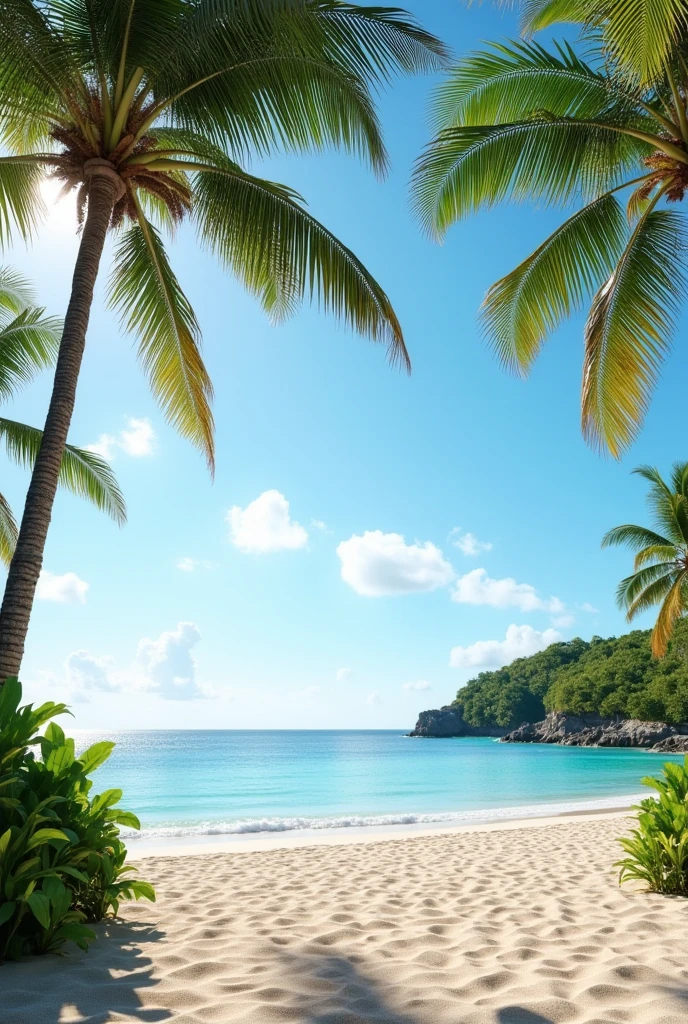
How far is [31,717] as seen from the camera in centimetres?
314

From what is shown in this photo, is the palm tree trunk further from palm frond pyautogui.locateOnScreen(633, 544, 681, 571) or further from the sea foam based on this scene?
palm frond pyautogui.locateOnScreen(633, 544, 681, 571)

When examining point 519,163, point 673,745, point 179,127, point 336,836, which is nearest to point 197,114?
point 179,127

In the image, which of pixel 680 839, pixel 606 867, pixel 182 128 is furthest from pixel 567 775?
pixel 182 128

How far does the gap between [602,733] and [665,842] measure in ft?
206

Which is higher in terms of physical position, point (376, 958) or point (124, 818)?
point (124, 818)

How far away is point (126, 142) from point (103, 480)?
6.63 m

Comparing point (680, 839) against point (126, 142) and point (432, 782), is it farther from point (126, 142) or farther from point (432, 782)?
point (432, 782)

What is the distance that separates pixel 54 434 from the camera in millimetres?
5062

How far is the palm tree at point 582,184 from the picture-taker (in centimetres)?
741

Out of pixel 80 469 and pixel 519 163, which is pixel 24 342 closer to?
pixel 80 469

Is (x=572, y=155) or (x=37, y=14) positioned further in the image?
(x=572, y=155)

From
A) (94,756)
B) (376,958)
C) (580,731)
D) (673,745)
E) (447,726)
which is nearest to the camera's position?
(376,958)

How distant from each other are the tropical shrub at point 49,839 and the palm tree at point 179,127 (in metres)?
1.65

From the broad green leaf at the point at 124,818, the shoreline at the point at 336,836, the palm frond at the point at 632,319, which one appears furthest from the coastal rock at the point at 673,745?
the broad green leaf at the point at 124,818
